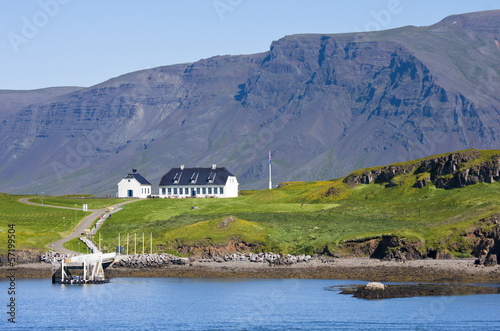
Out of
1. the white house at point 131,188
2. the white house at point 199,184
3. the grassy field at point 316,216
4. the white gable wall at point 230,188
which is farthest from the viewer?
the white house at point 131,188

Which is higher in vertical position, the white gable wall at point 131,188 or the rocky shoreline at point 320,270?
the white gable wall at point 131,188

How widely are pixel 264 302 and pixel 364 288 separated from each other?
955 cm

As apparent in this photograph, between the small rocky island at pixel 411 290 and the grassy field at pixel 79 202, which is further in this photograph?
the grassy field at pixel 79 202

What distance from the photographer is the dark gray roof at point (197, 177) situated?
18188cm

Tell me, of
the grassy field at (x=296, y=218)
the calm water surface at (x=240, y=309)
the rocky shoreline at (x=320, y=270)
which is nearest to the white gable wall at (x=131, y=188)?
the grassy field at (x=296, y=218)

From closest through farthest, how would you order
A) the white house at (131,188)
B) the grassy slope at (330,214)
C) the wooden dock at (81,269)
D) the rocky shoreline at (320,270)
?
1. the rocky shoreline at (320,270)
2. the wooden dock at (81,269)
3. the grassy slope at (330,214)
4. the white house at (131,188)

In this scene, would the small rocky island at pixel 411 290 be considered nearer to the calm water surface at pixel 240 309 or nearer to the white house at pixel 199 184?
the calm water surface at pixel 240 309

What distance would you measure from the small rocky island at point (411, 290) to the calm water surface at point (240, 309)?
4.63 feet

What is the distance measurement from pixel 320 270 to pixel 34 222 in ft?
177

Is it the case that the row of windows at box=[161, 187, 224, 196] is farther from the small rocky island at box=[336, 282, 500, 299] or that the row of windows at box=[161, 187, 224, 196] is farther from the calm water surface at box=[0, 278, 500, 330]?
the small rocky island at box=[336, 282, 500, 299]

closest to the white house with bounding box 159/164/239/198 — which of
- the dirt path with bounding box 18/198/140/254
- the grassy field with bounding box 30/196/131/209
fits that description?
the grassy field with bounding box 30/196/131/209

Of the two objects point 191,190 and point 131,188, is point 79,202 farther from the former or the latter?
point 191,190

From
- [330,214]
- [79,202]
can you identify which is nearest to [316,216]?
[330,214]

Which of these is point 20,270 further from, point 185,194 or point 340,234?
point 185,194
